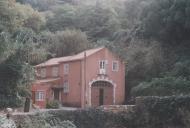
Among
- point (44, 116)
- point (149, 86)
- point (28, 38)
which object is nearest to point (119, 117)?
point (44, 116)

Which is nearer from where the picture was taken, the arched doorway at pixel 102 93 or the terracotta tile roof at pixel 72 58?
the arched doorway at pixel 102 93

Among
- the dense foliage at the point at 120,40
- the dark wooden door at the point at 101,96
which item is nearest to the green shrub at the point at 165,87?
the dense foliage at the point at 120,40

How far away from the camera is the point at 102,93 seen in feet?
155

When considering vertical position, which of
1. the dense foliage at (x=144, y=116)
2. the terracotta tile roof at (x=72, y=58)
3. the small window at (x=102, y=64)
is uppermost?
the terracotta tile roof at (x=72, y=58)

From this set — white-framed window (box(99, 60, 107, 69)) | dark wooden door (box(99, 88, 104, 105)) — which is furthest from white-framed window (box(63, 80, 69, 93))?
white-framed window (box(99, 60, 107, 69))

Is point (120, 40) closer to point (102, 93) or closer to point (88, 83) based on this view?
point (102, 93)

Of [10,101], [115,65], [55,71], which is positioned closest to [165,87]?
[115,65]

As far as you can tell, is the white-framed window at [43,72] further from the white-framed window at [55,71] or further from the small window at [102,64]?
the small window at [102,64]

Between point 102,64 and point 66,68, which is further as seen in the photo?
point 66,68

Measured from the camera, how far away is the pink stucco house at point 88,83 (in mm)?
46000

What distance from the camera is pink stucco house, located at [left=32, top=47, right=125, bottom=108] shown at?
4600 centimetres

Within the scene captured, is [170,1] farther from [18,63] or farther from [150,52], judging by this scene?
[18,63]

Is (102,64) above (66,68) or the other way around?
above

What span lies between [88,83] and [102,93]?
7.16 ft
